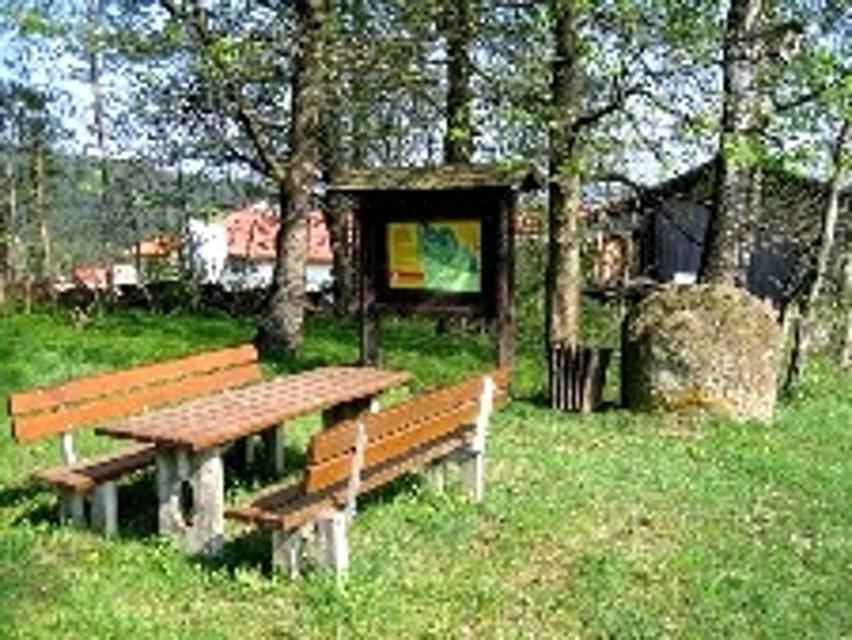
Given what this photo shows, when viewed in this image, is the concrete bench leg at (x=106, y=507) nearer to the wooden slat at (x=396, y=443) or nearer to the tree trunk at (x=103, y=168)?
the wooden slat at (x=396, y=443)

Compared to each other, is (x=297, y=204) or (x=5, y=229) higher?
(x=297, y=204)

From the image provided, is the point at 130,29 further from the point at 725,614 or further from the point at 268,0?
the point at 725,614

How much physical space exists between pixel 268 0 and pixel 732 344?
857 centimetres

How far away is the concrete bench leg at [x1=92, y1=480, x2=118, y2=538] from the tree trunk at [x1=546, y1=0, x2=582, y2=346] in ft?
24.1

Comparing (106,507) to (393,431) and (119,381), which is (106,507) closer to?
(119,381)

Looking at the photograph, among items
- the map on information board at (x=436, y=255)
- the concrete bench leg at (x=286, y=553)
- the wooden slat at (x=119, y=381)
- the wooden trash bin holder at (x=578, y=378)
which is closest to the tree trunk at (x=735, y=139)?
the wooden trash bin holder at (x=578, y=378)

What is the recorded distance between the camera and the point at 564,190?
15.3 metres

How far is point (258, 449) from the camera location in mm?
10375

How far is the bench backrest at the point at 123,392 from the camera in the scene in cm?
855

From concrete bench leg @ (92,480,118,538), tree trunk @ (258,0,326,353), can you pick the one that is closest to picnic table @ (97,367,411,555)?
concrete bench leg @ (92,480,118,538)

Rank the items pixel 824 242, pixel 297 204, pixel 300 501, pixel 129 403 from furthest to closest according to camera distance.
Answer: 1. pixel 297 204
2. pixel 824 242
3. pixel 129 403
4. pixel 300 501

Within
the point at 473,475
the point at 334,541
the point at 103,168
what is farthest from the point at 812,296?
the point at 103,168

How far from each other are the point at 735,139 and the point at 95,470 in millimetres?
7845

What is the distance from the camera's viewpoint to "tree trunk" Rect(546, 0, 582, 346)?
46.6 feet
